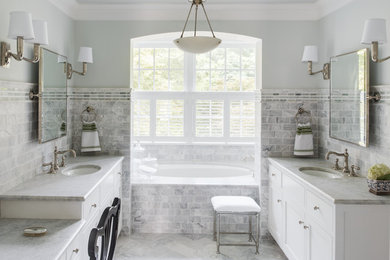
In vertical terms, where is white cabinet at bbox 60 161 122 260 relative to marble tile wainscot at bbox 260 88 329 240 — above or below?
below

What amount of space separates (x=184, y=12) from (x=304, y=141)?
1.94 meters

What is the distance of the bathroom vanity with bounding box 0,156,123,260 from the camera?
1.65 m

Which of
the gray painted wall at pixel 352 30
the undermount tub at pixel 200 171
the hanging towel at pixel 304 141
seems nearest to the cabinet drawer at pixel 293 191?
the hanging towel at pixel 304 141

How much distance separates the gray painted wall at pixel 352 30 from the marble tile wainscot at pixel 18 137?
9.21 ft

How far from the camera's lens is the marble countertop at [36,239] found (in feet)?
5.10

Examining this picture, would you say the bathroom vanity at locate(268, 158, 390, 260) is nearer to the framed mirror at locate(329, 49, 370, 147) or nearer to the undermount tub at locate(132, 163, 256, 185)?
the framed mirror at locate(329, 49, 370, 147)

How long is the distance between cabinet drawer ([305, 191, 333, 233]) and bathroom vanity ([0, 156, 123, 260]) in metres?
1.60

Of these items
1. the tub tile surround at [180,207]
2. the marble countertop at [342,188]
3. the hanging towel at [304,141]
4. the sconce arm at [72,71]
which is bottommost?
the tub tile surround at [180,207]

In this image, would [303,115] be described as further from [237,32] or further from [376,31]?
[376,31]

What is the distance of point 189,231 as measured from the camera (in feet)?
13.0

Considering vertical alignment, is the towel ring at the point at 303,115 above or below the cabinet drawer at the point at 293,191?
above

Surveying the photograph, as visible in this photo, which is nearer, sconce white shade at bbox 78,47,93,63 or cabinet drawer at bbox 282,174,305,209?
cabinet drawer at bbox 282,174,305,209

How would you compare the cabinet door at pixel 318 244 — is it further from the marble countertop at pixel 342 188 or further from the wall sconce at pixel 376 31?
the wall sconce at pixel 376 31

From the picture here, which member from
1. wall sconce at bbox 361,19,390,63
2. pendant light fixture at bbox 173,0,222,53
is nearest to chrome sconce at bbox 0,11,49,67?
pendant light fixture at bbox 173,0,222,53
